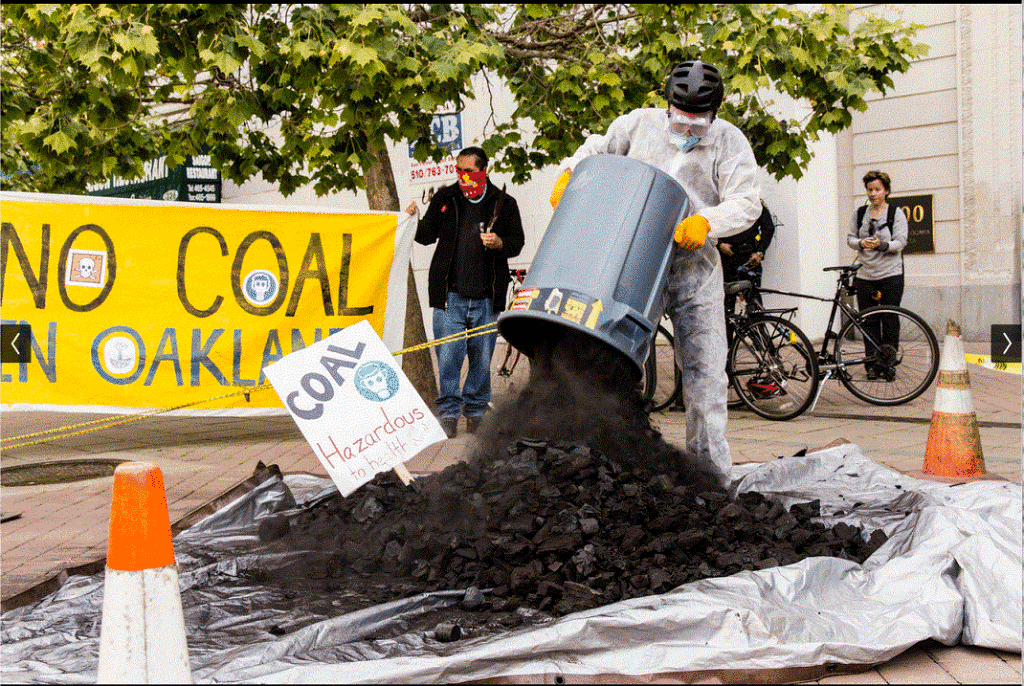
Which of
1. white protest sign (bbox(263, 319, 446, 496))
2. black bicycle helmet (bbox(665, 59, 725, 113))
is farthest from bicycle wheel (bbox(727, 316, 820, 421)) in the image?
white protest sign (bbox(263, 319, 446, 496))

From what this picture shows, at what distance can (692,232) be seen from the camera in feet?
13.0

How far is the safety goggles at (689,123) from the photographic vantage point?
13.6 feet

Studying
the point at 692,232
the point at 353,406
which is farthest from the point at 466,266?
the point at 692,232

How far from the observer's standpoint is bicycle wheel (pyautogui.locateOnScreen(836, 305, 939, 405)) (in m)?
7.01

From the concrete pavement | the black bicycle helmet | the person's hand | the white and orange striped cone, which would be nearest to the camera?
the white and orange striped cone

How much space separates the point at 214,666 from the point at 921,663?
2082 millimetres

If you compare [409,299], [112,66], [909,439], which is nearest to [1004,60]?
[909,439]

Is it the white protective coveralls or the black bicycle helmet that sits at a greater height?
the black bicycle helmet

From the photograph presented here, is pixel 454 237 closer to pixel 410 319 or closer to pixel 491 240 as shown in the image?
pixel 491 240

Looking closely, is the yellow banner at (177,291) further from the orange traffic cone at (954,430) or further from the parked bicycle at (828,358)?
the orange traffic cone at (954,430)

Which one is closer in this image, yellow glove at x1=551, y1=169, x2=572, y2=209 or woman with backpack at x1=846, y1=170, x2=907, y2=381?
yellow glove at x1=551, y1=169, x2=572, y2=209

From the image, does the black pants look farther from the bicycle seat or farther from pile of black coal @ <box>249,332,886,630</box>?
pile of black coal @ <box>249,332,886,630</box>

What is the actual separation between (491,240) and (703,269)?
259 cm

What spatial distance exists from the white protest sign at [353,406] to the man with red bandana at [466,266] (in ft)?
7.76
